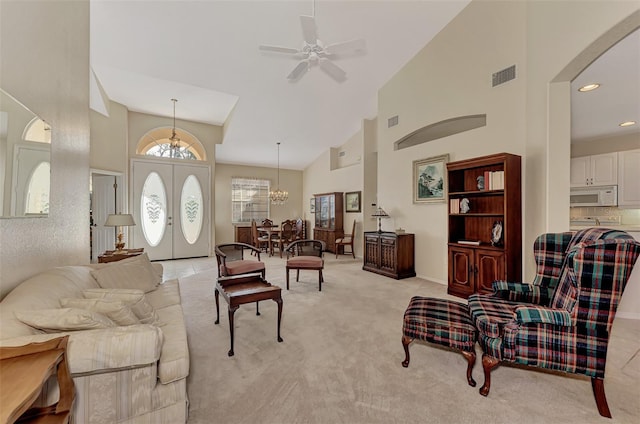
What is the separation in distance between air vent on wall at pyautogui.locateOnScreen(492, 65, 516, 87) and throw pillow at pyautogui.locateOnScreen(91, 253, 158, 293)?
16.4 ft

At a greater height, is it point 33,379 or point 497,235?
point 497,235

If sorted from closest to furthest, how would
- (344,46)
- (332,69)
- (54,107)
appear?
(54,107), (344,46), (332,69)

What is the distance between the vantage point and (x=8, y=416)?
78 centimetres

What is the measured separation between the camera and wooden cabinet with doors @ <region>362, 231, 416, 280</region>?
483 cm

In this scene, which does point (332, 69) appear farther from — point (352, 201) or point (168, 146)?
point (168, 146)

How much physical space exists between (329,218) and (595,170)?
5.86m

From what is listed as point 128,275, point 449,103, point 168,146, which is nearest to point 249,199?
point 168,146

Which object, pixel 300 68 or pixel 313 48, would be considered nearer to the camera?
pixel 313 48

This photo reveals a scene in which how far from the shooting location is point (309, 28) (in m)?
2.69

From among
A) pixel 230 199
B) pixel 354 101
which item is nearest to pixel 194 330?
pixel 354 101

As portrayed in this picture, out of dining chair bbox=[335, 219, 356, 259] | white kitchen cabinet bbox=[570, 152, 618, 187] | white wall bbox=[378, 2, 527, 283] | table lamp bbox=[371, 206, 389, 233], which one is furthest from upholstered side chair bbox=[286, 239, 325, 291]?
white kitchen cabinet bbox=[570, 152, 618, 187]

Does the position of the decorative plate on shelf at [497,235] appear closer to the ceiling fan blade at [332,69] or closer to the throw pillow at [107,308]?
the ceiling fan blade at [332,69]

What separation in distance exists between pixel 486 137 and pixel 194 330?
4526 millimetres

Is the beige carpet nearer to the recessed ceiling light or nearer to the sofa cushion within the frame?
the sofa cushion
